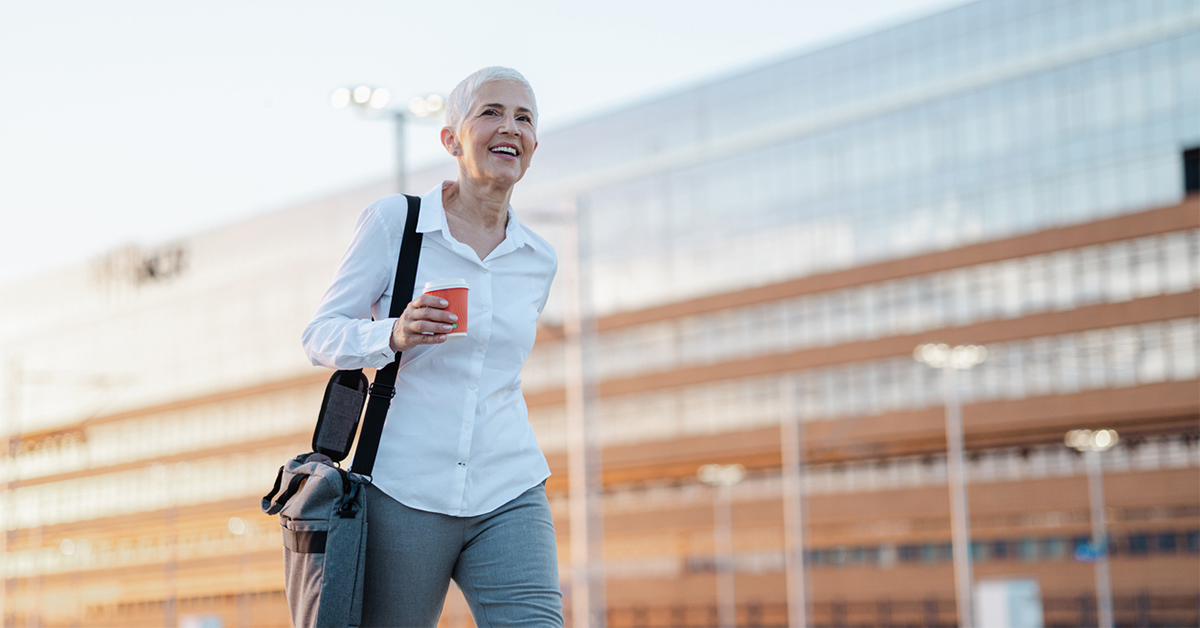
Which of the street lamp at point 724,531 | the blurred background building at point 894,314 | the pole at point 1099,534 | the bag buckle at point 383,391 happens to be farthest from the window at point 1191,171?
the bag buckle at point 383,391

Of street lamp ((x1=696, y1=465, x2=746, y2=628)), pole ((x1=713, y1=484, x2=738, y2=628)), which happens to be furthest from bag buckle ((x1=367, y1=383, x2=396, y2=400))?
pole ((x1=713, y1=484, x2=738, y2=628))

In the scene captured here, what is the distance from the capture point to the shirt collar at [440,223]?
3.25m

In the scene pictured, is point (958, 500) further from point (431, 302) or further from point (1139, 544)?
point (431, 302)

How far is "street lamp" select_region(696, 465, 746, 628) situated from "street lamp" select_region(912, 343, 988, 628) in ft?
34.3

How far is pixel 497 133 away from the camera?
3.27m

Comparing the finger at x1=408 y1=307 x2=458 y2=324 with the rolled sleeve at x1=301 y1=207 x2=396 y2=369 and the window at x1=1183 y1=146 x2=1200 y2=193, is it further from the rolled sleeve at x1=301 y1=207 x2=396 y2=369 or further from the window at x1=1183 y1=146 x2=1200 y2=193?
the window at x1=1183 y1=146 x2=1200 y2=193

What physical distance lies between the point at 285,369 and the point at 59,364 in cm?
1885

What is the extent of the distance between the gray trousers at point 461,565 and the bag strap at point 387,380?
3.0 inches

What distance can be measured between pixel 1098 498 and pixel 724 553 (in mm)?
17891

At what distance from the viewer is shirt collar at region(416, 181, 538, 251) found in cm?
325

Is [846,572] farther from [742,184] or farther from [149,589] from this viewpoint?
[149,589]

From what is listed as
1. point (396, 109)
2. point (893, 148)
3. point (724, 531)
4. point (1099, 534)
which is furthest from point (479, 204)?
point (724, 531)

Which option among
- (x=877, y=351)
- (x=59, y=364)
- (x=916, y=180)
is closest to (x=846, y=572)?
(x=877, y=351)

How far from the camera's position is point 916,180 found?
5947 centimetres
